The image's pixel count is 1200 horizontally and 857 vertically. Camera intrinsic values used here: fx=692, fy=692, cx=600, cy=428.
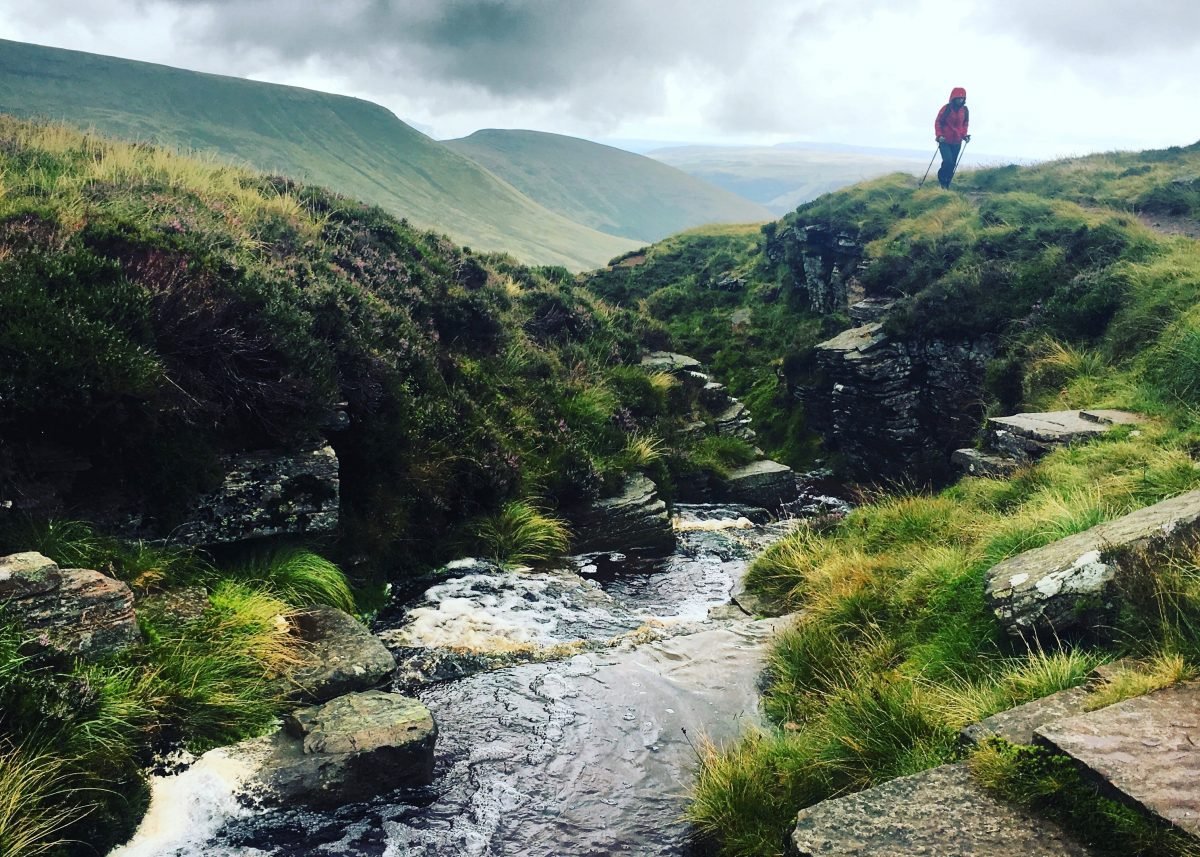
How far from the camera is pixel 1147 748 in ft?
11.9

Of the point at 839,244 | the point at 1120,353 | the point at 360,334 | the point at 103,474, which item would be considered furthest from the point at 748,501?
the point at 839,244

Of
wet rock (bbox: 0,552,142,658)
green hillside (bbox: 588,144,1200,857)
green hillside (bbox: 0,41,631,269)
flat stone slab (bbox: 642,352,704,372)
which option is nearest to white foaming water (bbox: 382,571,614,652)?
green hillside (bbox: 588,144,1200,857)

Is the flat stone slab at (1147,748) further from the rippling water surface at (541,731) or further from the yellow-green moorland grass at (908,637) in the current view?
the rippling water surface at (541,731)

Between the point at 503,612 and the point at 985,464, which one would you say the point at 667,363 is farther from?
the point at 503,612

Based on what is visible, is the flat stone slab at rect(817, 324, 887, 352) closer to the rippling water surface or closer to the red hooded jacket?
the red hooded jacket

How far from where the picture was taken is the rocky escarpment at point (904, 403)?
19078 millimetres

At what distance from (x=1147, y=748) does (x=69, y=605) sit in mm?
7135

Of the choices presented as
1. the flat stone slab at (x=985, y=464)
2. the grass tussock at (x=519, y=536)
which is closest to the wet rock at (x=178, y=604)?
the grass tussock at (x=519, y=536)

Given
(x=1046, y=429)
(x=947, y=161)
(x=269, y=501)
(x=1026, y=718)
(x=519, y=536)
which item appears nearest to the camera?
(x=1026, y=718)

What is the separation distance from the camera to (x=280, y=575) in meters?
7.90

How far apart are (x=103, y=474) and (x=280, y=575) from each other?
2.07 metres

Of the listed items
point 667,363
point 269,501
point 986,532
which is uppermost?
point 667,363

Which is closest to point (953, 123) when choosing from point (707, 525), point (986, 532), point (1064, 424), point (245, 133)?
point (1064, 424)

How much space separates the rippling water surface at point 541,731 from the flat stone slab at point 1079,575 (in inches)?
102
